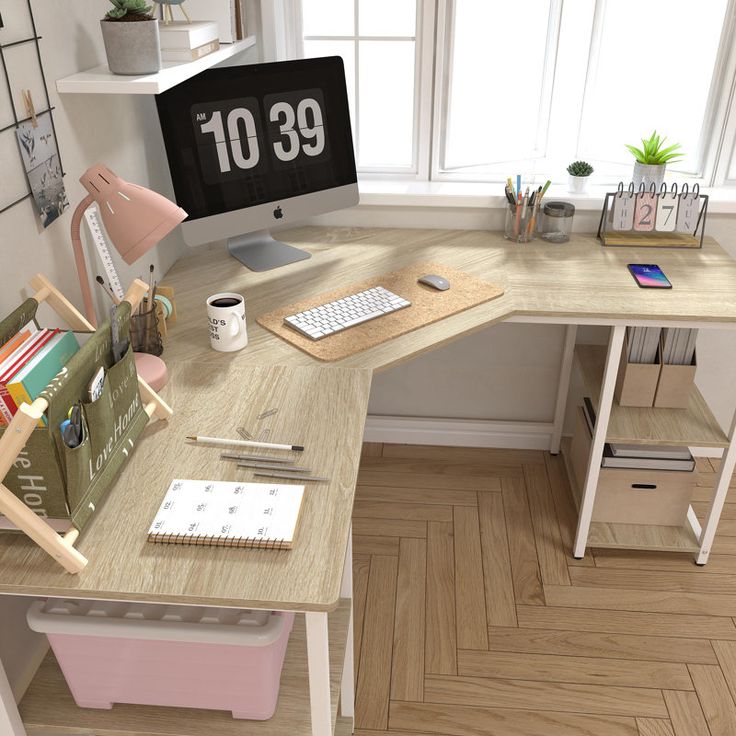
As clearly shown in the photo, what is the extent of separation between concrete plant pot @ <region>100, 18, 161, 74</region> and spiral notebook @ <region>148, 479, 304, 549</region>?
0.91m

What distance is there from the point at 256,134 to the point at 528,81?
1050 millimetres

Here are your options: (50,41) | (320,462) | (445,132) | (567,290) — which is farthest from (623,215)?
(50,41)

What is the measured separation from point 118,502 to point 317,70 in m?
1.42

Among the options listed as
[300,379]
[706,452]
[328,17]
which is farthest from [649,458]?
[328,17]

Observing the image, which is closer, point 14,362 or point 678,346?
point 14,362

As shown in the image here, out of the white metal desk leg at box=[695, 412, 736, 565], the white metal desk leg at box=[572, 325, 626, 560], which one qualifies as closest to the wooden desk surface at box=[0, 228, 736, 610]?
the white metal desk leg at box=[572, 325, 626, 560]

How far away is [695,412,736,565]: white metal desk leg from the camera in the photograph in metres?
2.22

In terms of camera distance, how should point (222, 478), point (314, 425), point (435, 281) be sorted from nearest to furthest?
point (222, 478)
point (314, 425)
point (435, 281)

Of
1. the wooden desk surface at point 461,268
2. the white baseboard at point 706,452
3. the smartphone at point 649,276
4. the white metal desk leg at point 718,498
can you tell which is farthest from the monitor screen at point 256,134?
the white baseboard at point 706,452

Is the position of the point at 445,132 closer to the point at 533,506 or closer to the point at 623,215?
the point at 623,215

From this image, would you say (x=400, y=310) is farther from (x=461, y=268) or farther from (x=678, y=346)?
(x=678, y=346)

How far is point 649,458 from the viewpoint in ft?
7.61

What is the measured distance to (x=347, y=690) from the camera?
5.98 feet

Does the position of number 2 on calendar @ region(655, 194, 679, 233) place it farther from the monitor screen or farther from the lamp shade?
the lamp shade
